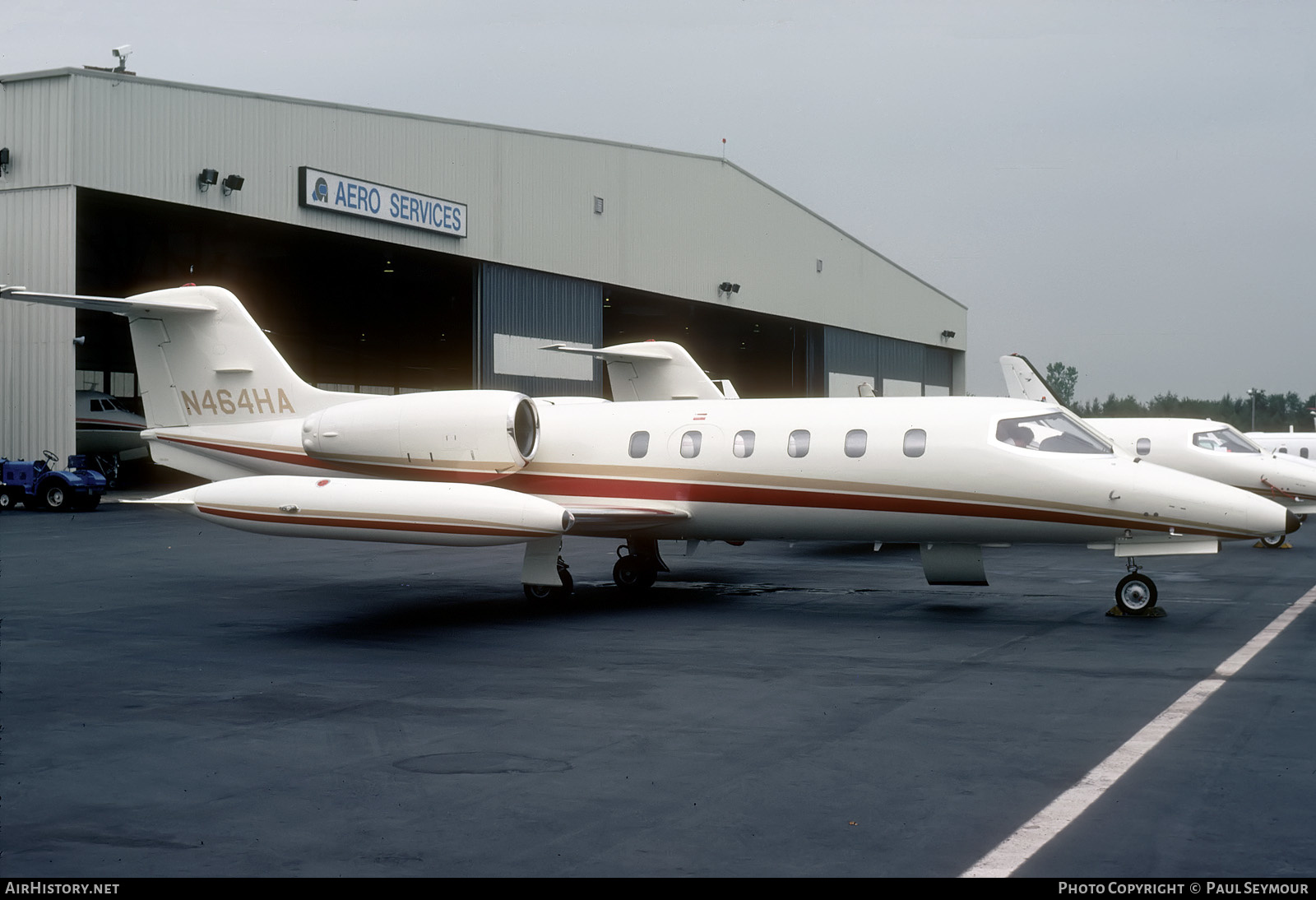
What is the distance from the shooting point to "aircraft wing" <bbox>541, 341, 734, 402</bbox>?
23.0 meters

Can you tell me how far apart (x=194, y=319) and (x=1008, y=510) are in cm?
1115

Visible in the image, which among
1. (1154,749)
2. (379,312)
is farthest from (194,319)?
(379,312)

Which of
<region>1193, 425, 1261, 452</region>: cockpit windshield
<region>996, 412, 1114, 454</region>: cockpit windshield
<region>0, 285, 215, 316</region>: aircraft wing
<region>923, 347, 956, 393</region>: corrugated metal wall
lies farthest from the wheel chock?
<region>923, 347, 956, 393</region>: corrugated metal wall

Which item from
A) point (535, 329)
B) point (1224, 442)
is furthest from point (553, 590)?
point (535, 329)

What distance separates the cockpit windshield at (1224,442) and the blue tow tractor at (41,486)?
25184 mm

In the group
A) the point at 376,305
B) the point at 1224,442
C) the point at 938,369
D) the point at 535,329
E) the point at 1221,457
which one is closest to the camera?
the point at 1221,457

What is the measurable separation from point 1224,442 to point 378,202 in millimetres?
22062

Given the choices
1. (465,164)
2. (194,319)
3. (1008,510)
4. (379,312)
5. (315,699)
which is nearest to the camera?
(315,699)

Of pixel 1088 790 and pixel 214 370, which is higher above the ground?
pixel 214 370

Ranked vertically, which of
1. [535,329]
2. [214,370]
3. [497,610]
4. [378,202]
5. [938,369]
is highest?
[378,202]

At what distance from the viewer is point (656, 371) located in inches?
913

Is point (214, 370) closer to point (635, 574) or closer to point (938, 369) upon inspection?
point (635, 574)

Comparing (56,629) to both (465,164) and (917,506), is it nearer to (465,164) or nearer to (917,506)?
(917,506)

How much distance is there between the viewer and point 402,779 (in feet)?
21.4
